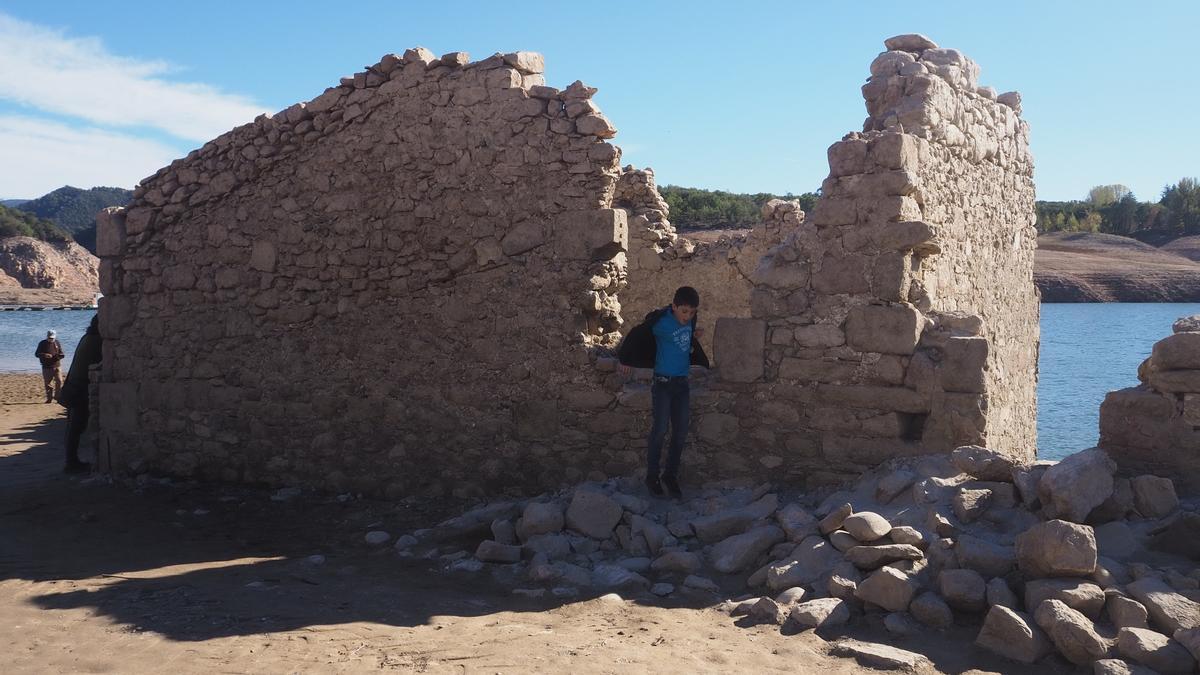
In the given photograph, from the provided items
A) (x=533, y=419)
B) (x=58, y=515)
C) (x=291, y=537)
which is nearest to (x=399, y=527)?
(x=291, y=537)

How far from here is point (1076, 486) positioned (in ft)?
14.7

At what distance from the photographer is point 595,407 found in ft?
21.6

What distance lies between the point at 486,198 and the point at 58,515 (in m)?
4.02

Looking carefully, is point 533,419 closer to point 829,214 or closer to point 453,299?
point 453,299

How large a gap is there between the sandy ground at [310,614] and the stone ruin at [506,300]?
2.82 feet

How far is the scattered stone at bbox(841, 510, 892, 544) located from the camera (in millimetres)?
4758

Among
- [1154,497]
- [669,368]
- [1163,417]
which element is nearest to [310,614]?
[669,368]

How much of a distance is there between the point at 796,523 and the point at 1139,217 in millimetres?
35563

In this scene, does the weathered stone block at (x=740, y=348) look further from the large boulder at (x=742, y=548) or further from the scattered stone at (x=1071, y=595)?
the scattered stone at (x=1071, y=595)

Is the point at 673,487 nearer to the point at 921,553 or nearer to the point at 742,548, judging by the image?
the point at 742,548

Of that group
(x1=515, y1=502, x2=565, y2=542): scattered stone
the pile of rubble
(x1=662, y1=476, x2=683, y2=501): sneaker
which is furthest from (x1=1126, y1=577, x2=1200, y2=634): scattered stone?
(x1=515, y1=502, x2=565, y2=542): scattered stone

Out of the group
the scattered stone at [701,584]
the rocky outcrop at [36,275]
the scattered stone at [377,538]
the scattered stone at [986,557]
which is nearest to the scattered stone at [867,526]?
the scattered stone at [986,557]

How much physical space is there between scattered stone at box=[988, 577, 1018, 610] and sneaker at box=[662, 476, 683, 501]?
222cm

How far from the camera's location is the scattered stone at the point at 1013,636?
3.86 metres
